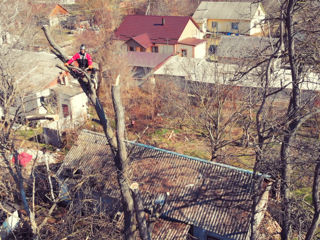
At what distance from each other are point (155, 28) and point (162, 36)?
6.46 ft

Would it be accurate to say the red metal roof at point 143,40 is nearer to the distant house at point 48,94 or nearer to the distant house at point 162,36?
the distant house at point 162,36

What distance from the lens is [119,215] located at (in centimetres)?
1143

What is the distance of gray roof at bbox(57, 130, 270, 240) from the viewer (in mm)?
10445

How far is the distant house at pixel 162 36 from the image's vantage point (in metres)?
32.5

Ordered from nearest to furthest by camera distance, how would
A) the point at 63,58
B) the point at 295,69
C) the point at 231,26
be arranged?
1. the point at 63,58
2. the point at 295,69
3. the point at 231,26

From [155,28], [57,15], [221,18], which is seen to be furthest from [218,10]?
[57,15]

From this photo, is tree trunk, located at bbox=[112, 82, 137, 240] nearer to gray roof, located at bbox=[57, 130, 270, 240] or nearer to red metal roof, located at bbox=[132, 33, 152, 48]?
gray roof, located at bbox=[57, 130, 270, 240]

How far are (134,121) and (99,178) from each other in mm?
8841

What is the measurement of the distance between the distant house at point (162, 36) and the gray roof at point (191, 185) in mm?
21011

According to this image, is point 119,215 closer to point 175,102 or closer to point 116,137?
point 116,137

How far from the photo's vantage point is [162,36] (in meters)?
33.3

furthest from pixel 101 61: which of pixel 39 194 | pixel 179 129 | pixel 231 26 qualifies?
pixel 231 26

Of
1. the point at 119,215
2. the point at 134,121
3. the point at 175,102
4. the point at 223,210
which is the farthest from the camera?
the point at 134,121

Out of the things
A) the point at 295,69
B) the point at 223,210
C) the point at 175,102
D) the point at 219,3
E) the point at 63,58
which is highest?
the point at 219,3
